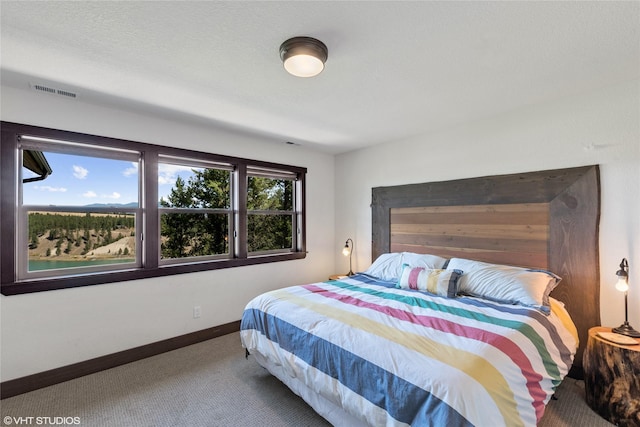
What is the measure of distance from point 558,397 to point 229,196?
3696 mm

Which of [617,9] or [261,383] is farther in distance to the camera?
[261,383]

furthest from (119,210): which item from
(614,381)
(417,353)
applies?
(614,381)

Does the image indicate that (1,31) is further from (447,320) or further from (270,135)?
(447,320)

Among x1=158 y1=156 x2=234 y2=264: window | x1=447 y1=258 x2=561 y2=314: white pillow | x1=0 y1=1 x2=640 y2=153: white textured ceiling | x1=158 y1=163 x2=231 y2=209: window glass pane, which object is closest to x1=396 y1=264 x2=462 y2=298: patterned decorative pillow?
Result: x1=447 y1=258 x2=561 y2=314: white pillow

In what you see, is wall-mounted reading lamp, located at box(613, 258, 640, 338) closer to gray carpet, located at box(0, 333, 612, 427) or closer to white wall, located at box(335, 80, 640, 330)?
white wall, located at box(335, 80, 640, 330)

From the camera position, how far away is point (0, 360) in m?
2.17

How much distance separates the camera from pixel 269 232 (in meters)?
4.06

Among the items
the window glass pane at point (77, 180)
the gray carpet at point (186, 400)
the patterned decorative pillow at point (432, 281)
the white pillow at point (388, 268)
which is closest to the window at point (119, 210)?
the window glass pane at point (77, 180)

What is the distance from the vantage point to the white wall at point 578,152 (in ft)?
7.35

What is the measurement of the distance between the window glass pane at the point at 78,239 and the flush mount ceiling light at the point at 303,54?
7.51 feet

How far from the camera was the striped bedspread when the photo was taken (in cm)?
131

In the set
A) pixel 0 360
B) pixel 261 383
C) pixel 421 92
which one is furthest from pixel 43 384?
pixel 421 92

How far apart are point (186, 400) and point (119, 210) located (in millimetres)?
1852

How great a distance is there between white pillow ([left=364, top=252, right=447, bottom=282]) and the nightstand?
52.3 inches
